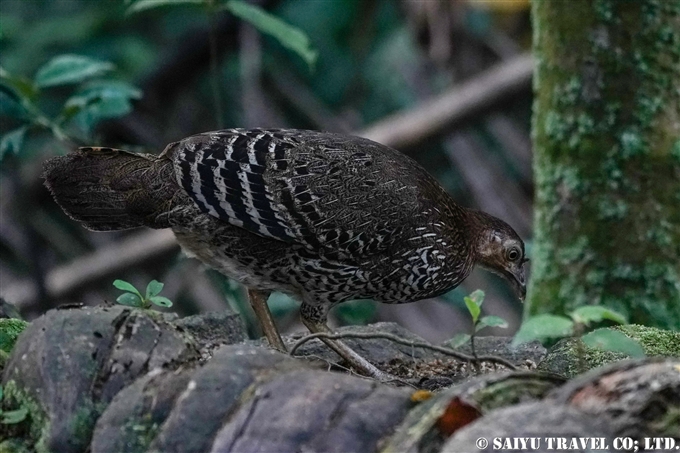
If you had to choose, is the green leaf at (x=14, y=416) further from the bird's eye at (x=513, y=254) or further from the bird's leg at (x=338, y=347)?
the bird's eye at (x=513, y=254)

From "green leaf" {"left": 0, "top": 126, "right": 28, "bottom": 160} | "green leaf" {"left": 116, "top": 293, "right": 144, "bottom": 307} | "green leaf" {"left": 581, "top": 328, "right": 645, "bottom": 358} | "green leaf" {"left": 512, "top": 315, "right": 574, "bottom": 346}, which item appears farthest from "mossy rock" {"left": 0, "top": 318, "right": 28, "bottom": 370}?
"green leaf" {"left": 581, "top": 328, "right": 645, "bottom": 358}

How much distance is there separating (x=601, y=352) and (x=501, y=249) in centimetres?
126

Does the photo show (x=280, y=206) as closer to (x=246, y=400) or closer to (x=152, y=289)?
(x=152, y=289)

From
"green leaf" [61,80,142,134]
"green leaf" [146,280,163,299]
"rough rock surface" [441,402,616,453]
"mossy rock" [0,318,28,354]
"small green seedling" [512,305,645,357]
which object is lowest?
"mossy rock" [0,318,28,354]

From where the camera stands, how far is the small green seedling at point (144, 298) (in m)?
3.27

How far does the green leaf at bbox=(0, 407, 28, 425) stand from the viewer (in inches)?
115

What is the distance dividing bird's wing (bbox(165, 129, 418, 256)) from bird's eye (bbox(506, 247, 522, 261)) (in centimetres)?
90

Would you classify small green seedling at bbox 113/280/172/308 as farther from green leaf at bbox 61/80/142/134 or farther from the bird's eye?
the bird's eye

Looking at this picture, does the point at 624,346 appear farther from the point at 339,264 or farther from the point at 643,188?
the point at 643,188

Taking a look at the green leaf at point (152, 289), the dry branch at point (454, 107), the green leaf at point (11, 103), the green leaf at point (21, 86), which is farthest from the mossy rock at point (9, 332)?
the dry branch at point (454, 107)

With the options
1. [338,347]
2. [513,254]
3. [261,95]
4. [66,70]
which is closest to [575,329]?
[338,347]

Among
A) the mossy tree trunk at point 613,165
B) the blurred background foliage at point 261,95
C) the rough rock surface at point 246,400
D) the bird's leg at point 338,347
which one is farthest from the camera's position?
the blurred background foliage at point 261,95

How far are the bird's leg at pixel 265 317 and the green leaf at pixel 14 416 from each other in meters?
1.68

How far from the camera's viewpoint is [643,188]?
4.77 meters
